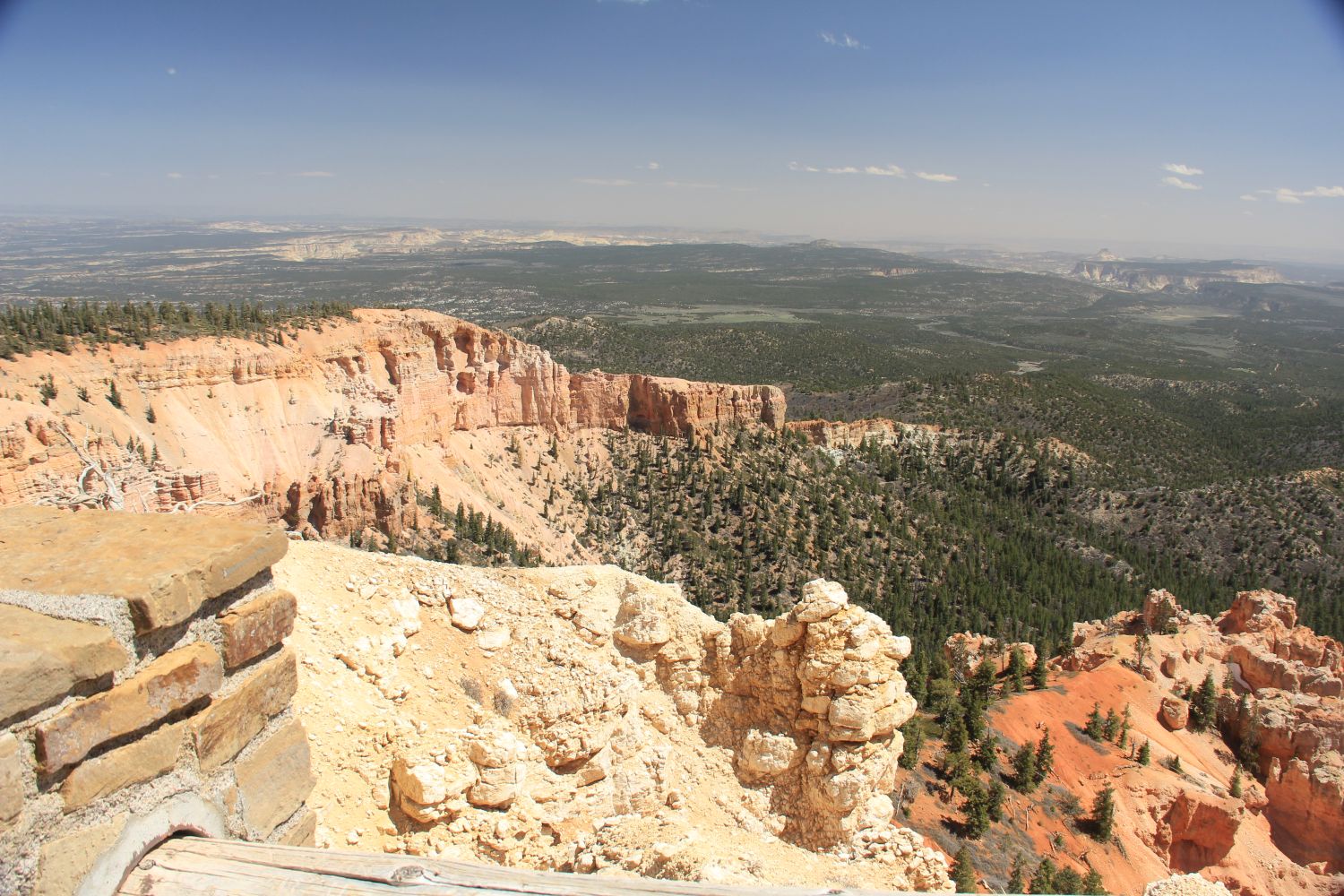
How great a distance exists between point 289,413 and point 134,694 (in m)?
31.6

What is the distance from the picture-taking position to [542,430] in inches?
1756

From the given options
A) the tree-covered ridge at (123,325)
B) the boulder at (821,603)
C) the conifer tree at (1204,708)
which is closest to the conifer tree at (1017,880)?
the boulder at (821,603)

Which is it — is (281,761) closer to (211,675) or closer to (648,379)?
(211,675)

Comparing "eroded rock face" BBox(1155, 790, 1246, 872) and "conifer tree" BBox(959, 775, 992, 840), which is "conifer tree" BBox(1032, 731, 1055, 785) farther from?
"conifer tree" BBox(959, 775, 992, 840)

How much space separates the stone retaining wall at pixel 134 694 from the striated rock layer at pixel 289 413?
40.3ft

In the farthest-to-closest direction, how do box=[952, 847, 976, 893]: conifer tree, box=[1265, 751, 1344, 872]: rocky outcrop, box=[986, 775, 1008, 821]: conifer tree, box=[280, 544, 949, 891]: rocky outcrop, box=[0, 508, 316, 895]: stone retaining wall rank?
box=[1265, 751, 1344, 872]: rocky outcrop, box=[986, 775, 1008, 821]: conifer tree, box=[952, 847, 976, 893]: conifer tree, box=[280, 544, 949, 891]: rocky outcrop, box=[0, 508, 316, 895]: stone retaining wall

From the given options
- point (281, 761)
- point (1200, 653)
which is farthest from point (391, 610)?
point (1200, 653)

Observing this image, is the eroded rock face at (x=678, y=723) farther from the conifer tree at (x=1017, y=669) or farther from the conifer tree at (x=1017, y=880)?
the conifer tree at (x=1017, y=669)

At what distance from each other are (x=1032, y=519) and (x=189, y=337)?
52.3 metres

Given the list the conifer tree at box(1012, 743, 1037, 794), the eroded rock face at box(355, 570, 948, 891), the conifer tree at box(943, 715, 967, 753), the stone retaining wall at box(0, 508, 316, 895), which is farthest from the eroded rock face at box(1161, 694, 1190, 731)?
the stone retaining wall at box(0, 508, 316, 895)

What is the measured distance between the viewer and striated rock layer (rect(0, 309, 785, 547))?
20.8 meters

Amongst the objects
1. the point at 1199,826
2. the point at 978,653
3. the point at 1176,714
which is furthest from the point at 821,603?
the point at 978,653

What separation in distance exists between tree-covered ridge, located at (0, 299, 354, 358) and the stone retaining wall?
28827 mm

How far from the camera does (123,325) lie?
94.9ft
